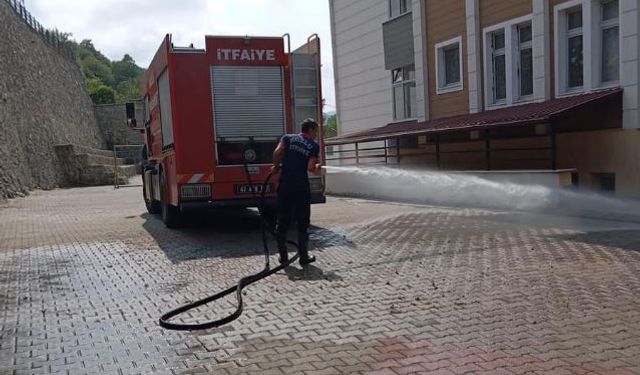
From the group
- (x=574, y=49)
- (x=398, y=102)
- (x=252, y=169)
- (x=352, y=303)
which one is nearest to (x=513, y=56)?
(x=574, y=49)

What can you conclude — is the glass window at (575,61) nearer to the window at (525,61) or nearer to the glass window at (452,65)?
the window at (525,61)

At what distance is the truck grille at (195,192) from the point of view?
1007 centimetres

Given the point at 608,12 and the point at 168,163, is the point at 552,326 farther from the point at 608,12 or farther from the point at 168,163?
the point at 608,12

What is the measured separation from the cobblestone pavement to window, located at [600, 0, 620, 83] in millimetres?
4677

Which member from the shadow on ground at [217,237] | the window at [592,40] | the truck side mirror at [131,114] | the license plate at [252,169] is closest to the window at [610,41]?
the window at [592,40]

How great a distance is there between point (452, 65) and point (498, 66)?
222cm

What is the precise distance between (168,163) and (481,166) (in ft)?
30.4

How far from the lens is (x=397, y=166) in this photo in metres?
20.5

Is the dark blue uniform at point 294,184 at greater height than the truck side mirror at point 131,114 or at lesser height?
lesser

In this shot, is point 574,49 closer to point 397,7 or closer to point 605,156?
point 605,156

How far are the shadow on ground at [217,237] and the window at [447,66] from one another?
27.6 feet

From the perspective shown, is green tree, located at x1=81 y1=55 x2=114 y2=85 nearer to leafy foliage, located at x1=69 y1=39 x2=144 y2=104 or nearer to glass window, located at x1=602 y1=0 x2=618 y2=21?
leafy foliage, located at x1=69 y1=39 x2=144 y2=104

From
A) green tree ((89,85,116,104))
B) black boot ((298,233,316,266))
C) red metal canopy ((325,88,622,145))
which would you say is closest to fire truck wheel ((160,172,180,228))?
black boot ((298,233,316,266))

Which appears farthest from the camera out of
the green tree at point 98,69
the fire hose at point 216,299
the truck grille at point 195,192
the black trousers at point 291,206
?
the green tree at point 98,69
